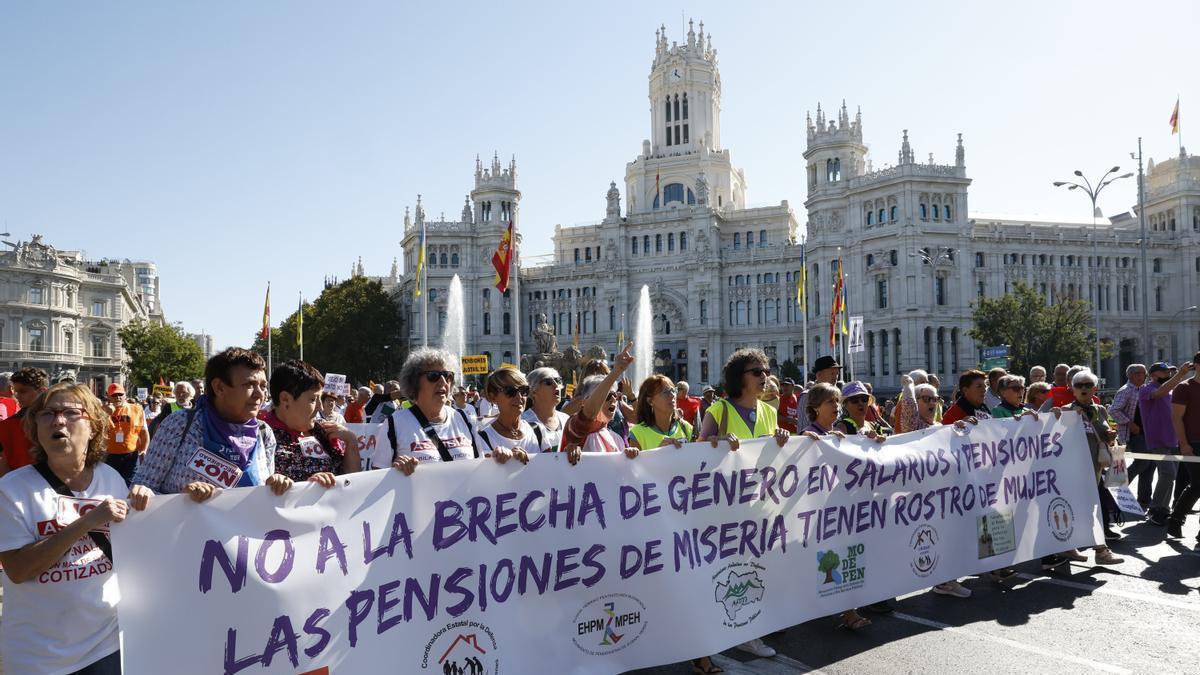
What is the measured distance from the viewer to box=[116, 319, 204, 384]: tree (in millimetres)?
65125

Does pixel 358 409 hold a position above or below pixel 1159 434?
above

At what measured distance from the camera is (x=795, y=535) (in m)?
6.73

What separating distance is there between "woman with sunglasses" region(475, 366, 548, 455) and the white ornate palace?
59.1m

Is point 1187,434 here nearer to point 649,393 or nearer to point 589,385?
point 649,393

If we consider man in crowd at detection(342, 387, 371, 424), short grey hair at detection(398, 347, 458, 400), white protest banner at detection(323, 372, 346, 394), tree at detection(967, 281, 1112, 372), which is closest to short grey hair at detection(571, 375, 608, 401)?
short grey hair at detection(398, 347, 458, 400)

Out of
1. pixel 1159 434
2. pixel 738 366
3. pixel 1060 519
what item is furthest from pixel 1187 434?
pixel 738 366

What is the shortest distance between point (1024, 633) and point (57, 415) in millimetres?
6837

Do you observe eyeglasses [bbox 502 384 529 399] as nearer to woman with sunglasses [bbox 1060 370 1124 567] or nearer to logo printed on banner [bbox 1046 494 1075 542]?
logo printed on banner [bbox 1046 494 1075 542]

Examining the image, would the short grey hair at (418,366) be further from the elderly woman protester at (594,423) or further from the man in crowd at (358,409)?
the man in crowd at (358,409)

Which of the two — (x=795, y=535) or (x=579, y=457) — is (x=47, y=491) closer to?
(x=579, y=457)

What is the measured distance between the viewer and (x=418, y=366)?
5.83 metres

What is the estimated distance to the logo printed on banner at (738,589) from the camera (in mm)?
6219

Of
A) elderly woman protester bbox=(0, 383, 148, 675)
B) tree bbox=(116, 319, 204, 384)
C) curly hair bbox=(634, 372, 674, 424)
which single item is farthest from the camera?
tree bbox=(116, 319, 204, 384)

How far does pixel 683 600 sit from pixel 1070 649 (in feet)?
9.96
